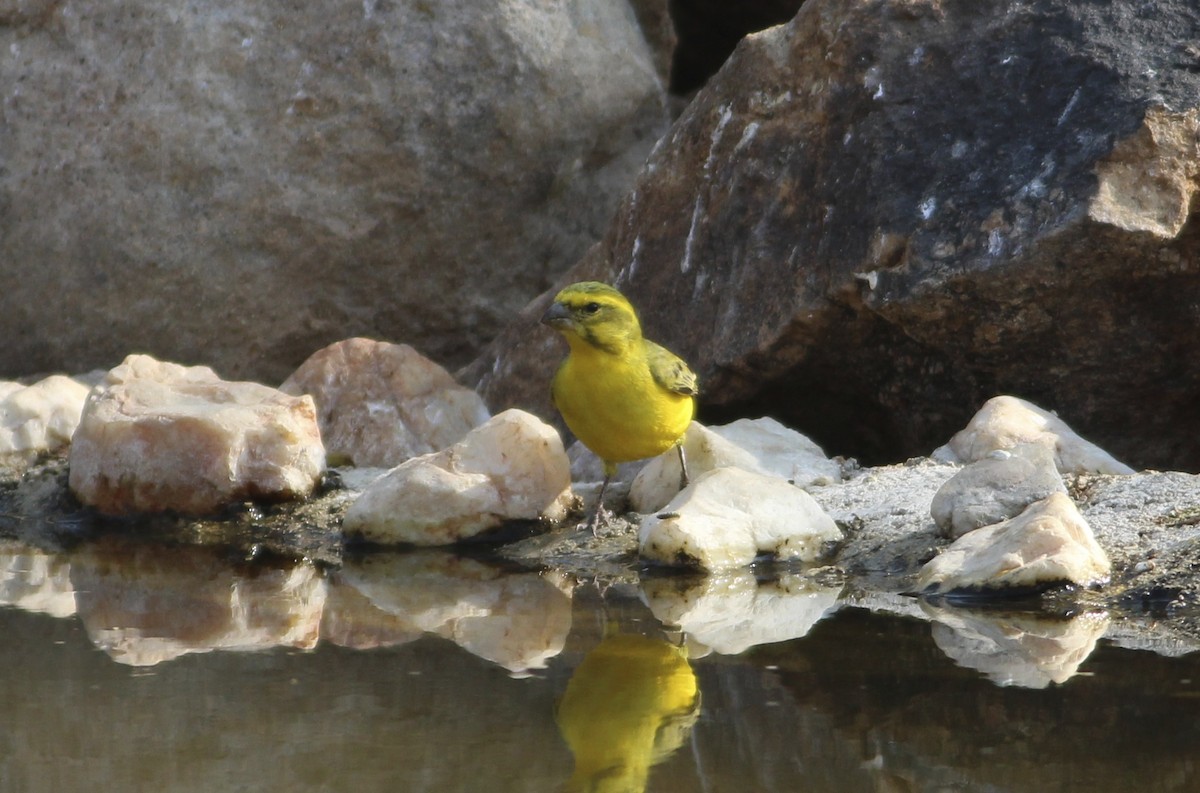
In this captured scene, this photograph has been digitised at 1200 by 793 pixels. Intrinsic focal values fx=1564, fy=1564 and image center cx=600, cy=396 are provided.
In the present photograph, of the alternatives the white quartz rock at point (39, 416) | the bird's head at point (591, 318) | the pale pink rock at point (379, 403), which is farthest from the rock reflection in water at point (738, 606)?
the white quartz rock at point (39, 416)

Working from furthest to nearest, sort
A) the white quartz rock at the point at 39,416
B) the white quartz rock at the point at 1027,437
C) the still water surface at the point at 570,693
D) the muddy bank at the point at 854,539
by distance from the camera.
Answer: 1. the white quartz rock at the point at 39,416
2. the white quartz rock at the point at 1027,437
3. the muddy bank at the point at 854,539
4. the still water surface at the point at 570,693

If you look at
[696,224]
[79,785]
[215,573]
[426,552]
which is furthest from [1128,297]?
[79,785]

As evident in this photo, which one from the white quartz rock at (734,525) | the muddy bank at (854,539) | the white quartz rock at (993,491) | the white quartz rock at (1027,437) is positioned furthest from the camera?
the white quartz rock at (1027,437)

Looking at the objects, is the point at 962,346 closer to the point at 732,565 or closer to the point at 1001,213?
the point at 1001,213

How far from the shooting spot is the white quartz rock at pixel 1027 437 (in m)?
6.05

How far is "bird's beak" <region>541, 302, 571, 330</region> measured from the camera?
6121 millimetres

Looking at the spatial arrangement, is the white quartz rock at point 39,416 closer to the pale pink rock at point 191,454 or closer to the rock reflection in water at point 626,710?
the pale pink rock at point 191,454

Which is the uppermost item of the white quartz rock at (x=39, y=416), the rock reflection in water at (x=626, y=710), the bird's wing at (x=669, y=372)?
the bird's wing at (x=669, y=372)

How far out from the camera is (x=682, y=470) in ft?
20.9

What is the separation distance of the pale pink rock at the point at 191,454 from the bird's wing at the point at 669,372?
1547 mm

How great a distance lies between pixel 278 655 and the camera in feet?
14.8

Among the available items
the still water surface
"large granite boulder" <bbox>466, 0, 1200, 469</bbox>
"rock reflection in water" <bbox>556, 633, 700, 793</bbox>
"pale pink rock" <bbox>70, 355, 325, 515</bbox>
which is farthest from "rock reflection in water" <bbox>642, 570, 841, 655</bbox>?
"pale pink rock" <bbox>70, 355, 325, 515</bbox>

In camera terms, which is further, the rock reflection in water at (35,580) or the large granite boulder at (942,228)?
the large granite boulder at (942,228)

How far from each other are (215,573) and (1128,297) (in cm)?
Answer: 382
